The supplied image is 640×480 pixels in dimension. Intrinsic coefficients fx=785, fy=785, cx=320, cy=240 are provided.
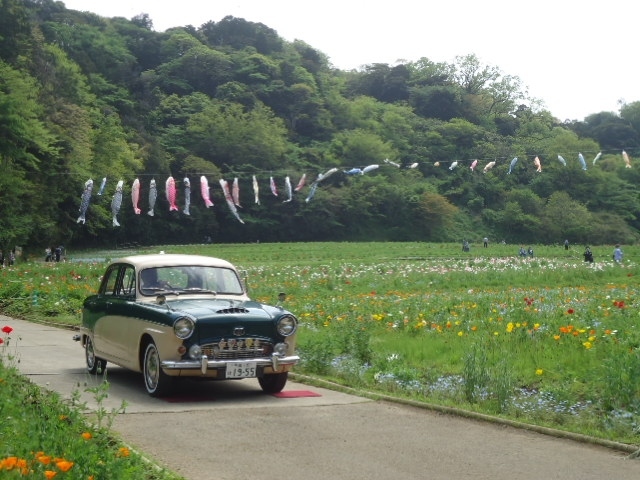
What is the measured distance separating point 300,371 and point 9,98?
3790 centimetres

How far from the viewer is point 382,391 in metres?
9.71

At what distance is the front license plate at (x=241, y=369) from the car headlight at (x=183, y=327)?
574mm

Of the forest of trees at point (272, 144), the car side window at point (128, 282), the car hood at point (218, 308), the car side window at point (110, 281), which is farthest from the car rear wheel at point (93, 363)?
the forest of trees at point (272, 144)

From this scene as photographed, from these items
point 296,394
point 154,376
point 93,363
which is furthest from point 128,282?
point 296,394

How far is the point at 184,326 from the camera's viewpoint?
875cm

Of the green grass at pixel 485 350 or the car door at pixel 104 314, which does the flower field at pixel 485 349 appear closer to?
the green grass at pixel 485 350

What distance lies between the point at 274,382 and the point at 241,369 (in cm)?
82

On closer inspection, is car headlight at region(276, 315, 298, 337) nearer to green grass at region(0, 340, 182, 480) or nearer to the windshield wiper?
the windshield wiper

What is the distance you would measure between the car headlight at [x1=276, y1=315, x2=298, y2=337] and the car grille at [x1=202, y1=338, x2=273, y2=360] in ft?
0.75

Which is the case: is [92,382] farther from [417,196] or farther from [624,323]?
[417,196]

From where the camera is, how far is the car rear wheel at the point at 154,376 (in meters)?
8.97

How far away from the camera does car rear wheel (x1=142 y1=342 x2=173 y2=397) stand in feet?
29.4

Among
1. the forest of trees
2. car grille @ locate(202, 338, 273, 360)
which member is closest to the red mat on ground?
car grille @ locate(202, 338, 273, 360)

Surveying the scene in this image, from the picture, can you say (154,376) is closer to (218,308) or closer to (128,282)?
(218,308)
